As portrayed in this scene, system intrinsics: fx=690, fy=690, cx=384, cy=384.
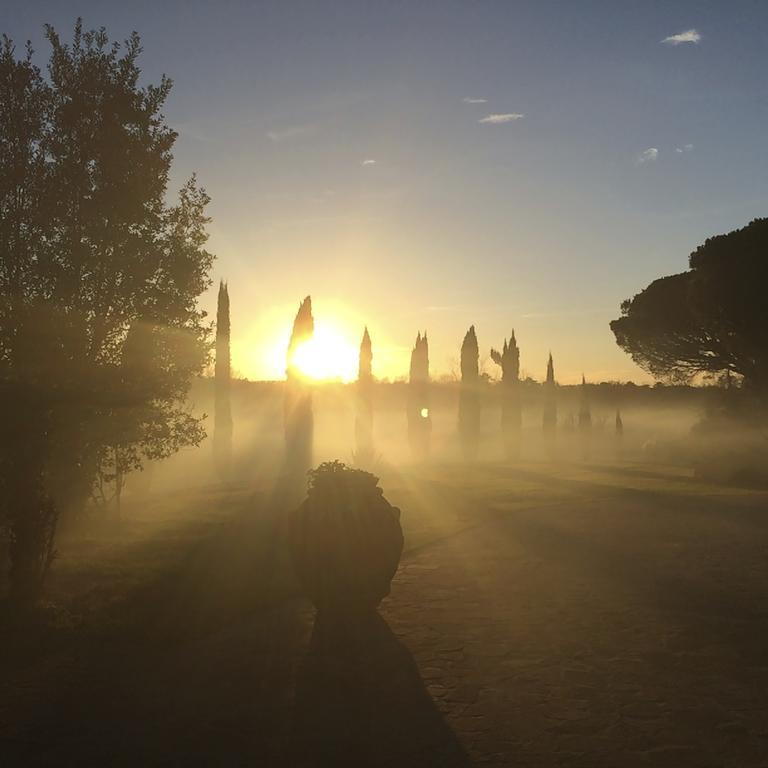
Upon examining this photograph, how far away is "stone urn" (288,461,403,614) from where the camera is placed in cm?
1031

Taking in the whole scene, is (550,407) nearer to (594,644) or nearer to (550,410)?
(550,410)

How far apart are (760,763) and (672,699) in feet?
4.86

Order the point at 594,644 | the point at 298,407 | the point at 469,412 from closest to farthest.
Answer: the point at 594,644
the point at 298,407
the point at 469,412

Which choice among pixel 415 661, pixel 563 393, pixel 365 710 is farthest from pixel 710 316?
pixel 563 393

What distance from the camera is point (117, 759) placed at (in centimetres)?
637

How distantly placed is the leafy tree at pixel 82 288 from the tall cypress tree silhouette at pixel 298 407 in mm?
20610

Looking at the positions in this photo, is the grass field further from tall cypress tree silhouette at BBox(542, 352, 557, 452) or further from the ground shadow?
tall cypress tree silhouette at BBox(542, 352, 557, 452)

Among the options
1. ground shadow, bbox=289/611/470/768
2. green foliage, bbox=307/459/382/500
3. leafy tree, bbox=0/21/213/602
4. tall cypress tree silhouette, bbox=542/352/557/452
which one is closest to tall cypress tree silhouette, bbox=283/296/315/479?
leafy tree, bbox=0/21/213/602

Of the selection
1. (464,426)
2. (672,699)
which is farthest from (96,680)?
(464,426)

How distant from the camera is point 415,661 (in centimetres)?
895

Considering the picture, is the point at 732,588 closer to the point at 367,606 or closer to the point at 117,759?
the point at 367,606

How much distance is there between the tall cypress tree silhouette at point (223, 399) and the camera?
143ft

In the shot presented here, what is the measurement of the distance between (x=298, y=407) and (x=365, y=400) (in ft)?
64.8

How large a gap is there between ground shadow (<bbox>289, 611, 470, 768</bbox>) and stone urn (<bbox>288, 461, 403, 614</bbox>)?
659 mm
